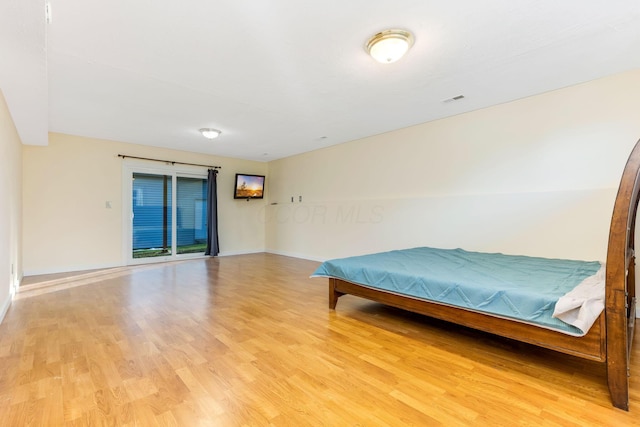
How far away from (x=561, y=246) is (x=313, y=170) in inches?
181

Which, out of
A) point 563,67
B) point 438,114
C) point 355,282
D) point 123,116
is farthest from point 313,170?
point 563,67

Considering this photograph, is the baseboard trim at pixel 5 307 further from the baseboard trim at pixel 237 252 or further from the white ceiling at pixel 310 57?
the baseboard trim at pixel 237 252

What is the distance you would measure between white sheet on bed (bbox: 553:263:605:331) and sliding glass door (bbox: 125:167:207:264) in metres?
6.70

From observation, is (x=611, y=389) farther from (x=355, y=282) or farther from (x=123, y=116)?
(x=123, y=116)

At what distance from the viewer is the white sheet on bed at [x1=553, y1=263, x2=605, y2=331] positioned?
1.60 metres

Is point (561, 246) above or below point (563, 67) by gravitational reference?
below

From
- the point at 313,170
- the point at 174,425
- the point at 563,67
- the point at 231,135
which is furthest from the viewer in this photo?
the point at 313,170

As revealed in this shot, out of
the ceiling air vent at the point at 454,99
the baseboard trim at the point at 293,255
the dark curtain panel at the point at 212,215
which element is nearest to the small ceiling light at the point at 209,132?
the dark curtain panel at the point at 212,215

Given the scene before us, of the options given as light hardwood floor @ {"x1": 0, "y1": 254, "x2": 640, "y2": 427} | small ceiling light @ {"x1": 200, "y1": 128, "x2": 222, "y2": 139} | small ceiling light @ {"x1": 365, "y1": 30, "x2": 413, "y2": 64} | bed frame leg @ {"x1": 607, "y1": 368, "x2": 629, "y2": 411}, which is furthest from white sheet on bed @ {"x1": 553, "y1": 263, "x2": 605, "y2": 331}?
small ceiling light @ {"x1": 200, "y1": 128, "x2": 222, "y2": 139}

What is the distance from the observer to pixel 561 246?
3332 mm

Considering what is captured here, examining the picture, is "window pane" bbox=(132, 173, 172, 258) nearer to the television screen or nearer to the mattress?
the television screen

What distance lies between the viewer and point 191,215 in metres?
6.82

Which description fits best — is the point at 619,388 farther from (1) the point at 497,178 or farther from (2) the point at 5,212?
(2) the point at 5,212

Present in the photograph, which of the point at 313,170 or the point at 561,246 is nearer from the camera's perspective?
the point at 561,246
